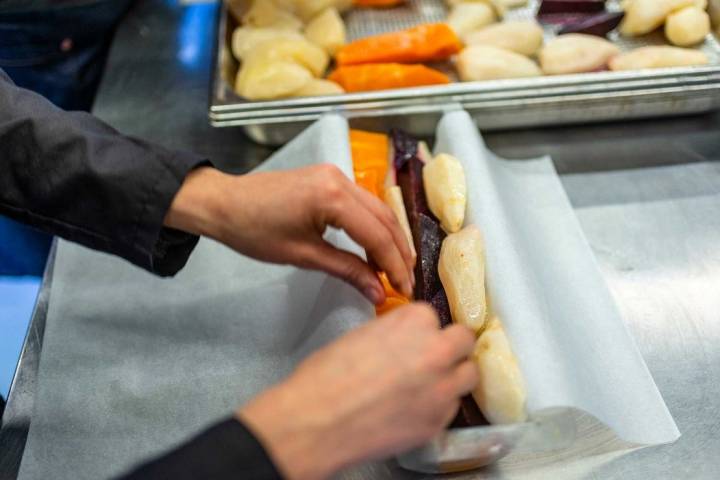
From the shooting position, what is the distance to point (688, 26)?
1.41m

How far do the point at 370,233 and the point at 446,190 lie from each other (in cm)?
30

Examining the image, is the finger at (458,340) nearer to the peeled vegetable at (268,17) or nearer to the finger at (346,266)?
the finger at (346,266)

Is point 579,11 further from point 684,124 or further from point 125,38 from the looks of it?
point 125,38

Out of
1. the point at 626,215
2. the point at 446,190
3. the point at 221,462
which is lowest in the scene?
the point at 626,215

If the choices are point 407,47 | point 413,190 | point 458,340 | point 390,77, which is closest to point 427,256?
point 413,190

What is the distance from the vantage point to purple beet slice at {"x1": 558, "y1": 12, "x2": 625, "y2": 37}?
1.46 metres

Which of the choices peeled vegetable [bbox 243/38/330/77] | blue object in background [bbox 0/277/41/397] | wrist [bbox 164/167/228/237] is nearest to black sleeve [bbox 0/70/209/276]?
wrist [bbox 164/167/228/237]

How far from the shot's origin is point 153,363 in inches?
40.9

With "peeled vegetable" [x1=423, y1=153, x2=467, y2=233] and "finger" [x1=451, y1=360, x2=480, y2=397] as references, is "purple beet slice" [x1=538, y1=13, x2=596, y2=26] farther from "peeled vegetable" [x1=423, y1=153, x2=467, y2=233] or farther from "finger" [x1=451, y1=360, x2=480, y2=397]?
"finger" [x1=451, y1=360, x2=480, y2=397]

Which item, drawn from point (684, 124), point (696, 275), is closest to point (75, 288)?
point (696, 275)

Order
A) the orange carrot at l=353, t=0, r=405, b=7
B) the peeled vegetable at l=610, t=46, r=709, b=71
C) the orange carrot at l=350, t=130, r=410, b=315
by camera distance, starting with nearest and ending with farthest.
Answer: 1. the orange carrot at l=350, t=130, r=410, b=315
2. the peeled vegetable at l=610, t=46, r=709, b=71
3. the orange carrot at l=353, t=0, r=405, b=7

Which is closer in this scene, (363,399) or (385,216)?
(363,399)

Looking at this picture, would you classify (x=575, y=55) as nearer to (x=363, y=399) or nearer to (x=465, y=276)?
(x=465, y=276)

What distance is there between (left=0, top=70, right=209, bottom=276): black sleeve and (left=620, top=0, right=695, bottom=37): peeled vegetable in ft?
3.58
